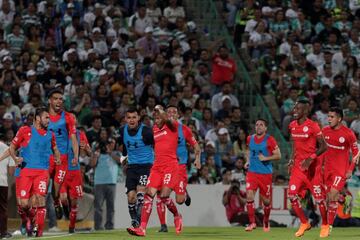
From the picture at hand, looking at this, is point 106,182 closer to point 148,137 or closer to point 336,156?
point 148,137

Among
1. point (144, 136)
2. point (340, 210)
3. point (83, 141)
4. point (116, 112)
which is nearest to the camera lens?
point (144, 136)

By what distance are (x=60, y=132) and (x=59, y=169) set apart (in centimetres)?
78

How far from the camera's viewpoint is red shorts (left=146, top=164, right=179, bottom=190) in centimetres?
2353

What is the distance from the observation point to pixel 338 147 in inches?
960

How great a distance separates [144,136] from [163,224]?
2.98m

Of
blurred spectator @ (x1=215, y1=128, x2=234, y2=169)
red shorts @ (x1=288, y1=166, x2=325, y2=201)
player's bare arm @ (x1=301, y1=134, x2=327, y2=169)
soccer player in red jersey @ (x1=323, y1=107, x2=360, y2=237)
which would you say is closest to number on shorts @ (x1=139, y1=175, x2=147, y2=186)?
red shorts @ (x1=288, y1=166, x2=325, y2=201)

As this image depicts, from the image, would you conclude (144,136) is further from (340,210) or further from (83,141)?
(340,210)

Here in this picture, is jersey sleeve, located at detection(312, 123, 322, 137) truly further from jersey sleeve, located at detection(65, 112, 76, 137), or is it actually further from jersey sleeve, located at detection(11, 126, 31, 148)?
jersey sleeve, located at detection(11, 126, 31, 148)

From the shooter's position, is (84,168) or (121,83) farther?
(121,83)

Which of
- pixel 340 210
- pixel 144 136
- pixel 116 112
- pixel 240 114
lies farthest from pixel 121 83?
pixel 144 136

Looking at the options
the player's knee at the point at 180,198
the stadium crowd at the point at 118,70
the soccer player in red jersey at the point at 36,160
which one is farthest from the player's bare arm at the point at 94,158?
the soccer player in red jersey at the point at 36,160

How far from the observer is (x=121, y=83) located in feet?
111

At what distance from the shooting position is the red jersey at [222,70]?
34.9m

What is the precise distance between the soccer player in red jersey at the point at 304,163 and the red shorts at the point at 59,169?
4.76 meters
